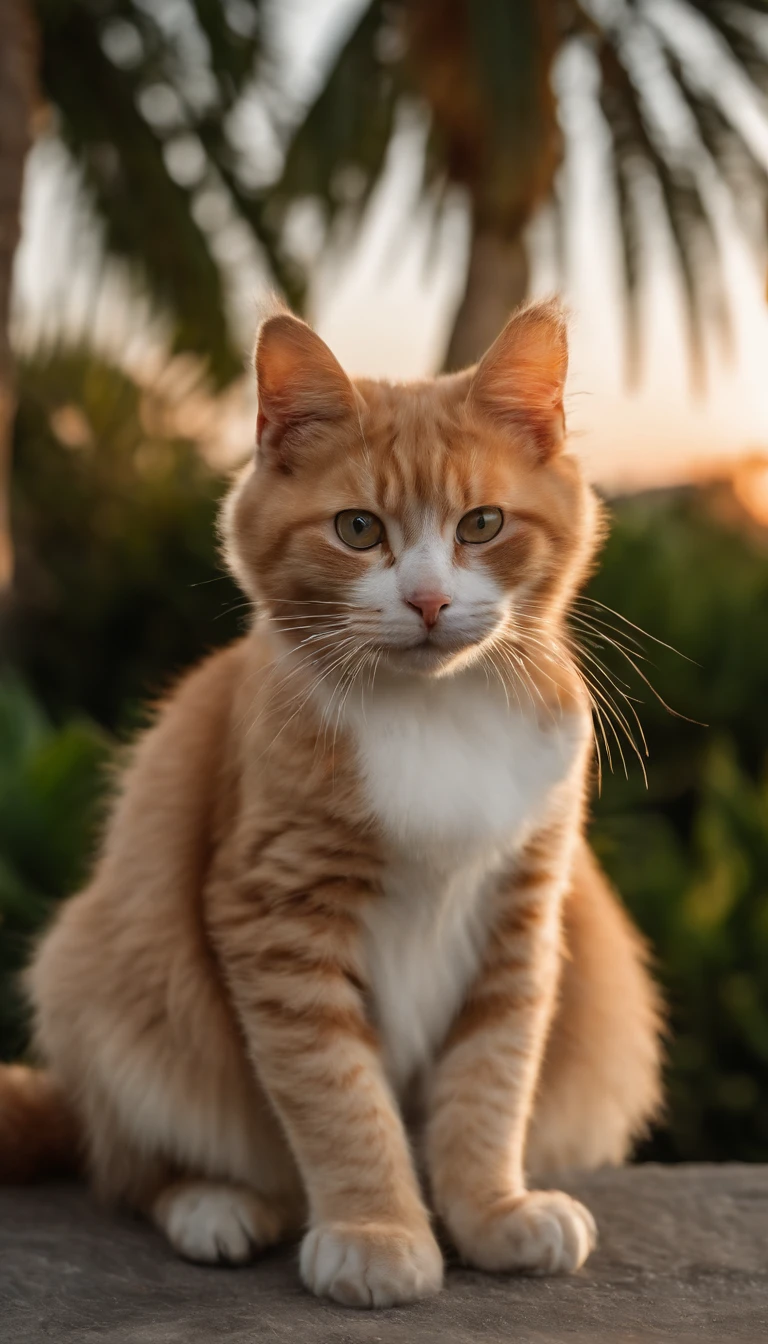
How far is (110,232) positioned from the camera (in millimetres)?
8812

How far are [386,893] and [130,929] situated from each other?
18.2 inches

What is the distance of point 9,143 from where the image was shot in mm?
5496

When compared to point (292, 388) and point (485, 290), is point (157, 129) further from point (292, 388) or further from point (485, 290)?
point (292, 388)

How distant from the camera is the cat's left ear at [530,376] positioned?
1.91 meters

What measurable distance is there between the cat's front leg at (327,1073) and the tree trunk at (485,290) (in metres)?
6.57

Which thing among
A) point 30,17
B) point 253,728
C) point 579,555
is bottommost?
point 253,728

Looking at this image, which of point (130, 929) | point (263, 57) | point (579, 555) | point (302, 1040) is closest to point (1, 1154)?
point (130, 929)

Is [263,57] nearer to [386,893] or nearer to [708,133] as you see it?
[708,133]

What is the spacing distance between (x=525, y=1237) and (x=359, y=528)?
1.03 m

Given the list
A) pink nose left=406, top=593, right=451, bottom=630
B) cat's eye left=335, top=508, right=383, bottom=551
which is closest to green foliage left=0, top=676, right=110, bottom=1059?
cat's eye left=335, top=508, right=383, bottom=551

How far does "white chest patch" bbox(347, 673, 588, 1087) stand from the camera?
5.97ft

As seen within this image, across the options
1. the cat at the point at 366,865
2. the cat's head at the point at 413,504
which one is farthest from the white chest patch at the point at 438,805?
the cat's head at the point at 413,504

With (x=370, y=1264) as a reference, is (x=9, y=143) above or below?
above

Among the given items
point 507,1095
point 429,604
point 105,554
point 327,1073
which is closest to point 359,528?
point 429,604
